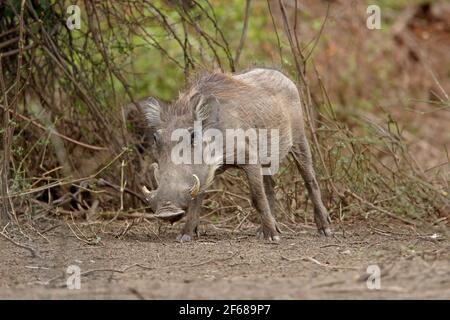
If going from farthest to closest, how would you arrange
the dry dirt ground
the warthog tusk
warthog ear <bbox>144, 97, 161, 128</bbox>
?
warthog ear <bbox>144, 97, 161, 128</bbox> → the warthog tusk → the dry dirt ground

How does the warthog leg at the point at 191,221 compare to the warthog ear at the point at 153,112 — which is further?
the warthog leg at the point at 191,221

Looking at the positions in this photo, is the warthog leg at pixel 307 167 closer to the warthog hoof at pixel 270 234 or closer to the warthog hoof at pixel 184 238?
the warthog hoof at pixel 270 234

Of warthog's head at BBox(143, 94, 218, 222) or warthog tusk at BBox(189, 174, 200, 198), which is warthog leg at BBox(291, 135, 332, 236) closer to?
warthog's head at BBox(143, 94, 218, 222)

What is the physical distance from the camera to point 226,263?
230 inches

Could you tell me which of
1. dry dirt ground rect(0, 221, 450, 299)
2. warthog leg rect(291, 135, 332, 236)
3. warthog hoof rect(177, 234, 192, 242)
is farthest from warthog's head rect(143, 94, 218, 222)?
warthog leg rect(291, 135, 332, 236)

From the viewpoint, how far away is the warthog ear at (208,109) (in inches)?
260

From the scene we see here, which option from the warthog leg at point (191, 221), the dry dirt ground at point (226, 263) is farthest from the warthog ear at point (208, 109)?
the dry dirt ground at point (226, 263)

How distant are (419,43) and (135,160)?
28.6ft

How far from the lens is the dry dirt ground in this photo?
4797 millimetres

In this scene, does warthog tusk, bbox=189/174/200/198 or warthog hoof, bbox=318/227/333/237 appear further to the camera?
warthog hoof, bbox=318/227/333/237
